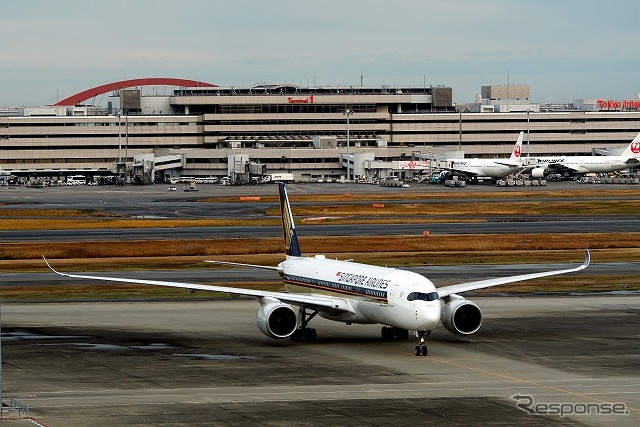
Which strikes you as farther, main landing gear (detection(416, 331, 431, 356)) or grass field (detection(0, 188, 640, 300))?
grass field (detection(0, 188, 640, 300))

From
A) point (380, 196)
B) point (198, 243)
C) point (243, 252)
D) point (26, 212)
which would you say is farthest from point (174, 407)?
point (380, 196)

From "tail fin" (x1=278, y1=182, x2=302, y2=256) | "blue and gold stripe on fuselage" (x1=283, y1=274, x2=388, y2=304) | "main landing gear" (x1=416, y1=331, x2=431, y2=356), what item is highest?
"tail fin" (x1=278, y1=182, x2=302, y2=256)

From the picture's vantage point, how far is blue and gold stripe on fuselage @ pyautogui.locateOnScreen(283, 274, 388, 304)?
5411 centimetres

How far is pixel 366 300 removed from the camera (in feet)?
181

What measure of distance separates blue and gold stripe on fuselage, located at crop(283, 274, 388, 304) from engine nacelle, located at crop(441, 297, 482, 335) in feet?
13.8

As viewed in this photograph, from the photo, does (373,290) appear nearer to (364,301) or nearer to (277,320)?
(364,301)

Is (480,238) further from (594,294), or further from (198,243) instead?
(594,294)

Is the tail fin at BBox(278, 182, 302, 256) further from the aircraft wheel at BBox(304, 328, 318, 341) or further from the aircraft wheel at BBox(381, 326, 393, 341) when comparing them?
the aircraft wheel at BBox(381, 326, 393, 341)

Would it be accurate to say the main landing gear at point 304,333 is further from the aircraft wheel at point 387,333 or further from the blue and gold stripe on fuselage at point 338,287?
the aircraft wheel at point 387,333

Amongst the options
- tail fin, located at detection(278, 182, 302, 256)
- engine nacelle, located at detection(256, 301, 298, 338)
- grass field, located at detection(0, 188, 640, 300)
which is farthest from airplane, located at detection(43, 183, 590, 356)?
grass field, located at detection(0, 188, 640, 300)

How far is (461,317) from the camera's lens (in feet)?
185

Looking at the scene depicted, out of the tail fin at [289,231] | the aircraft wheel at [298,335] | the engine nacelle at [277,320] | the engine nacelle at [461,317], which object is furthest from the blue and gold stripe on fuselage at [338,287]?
the engine nacelle at [461,317]

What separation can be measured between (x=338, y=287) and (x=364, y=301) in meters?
2.64

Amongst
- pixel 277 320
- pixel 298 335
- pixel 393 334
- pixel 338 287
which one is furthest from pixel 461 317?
pixel 277 320
